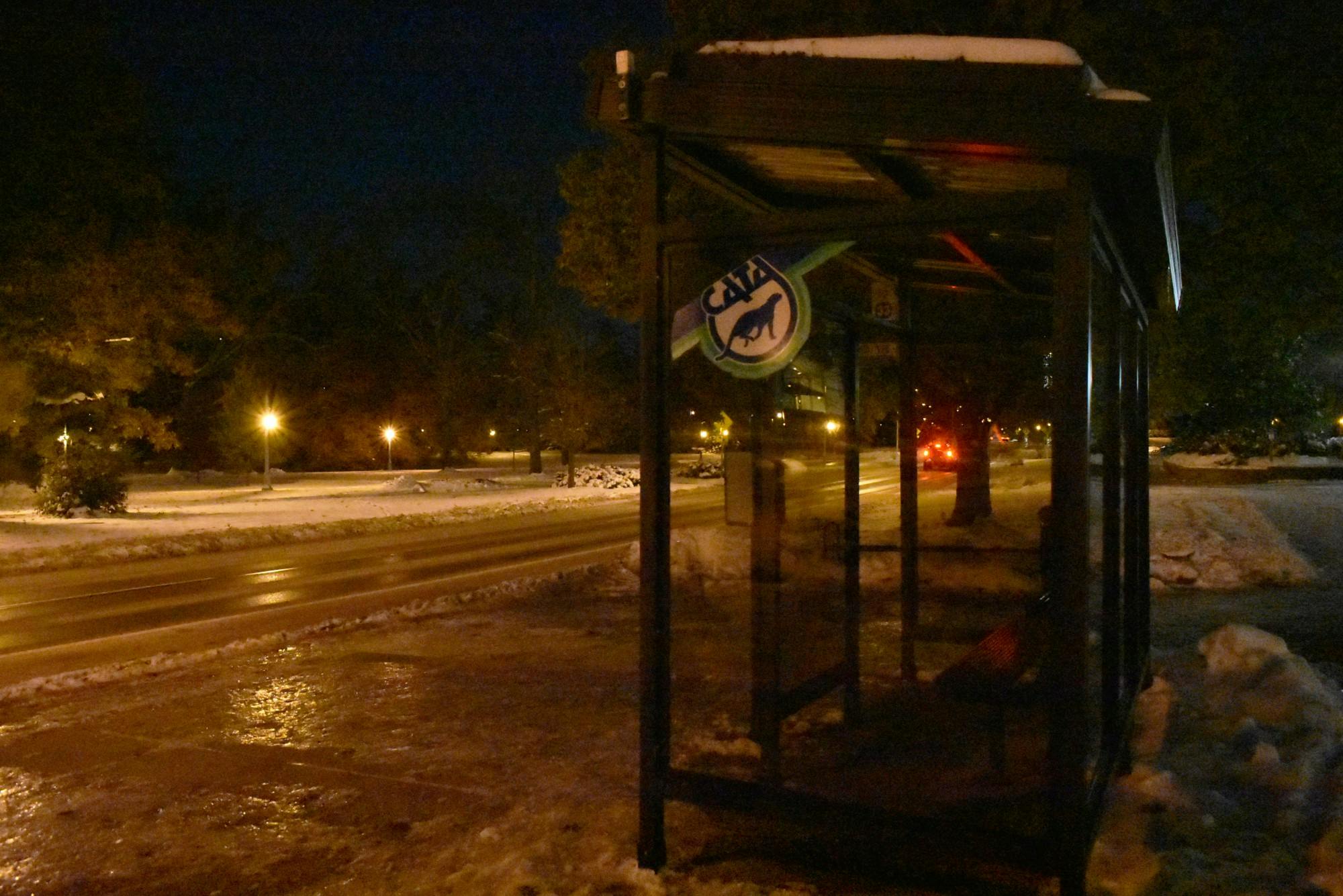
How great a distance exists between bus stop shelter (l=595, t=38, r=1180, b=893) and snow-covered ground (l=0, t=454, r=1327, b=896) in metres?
0.33

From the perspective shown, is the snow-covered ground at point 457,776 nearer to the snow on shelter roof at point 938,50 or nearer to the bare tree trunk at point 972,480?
the snow on shelter roof at point 938,50

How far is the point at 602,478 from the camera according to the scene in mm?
43969

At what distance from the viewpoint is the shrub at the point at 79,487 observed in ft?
89.1

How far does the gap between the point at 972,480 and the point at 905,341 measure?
11.3m

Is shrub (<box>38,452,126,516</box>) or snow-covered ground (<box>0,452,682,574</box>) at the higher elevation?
shrub (<box>38,452,126,516</box>)

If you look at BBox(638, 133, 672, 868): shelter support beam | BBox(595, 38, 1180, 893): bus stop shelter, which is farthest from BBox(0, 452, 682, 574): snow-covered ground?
BBox(638, 133, 672, 868): shelter support beam

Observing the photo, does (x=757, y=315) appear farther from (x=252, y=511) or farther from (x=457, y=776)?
(x=252, y=511)

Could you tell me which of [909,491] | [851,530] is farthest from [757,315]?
[909,491]

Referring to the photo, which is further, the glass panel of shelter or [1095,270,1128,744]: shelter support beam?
[1095,270,1128,744]: shelter support beam

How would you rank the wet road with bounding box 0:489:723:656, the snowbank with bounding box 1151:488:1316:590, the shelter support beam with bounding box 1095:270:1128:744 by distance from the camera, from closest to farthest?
the shelter support beam with bounding box 1095:270:1128:744 → the wet road with bounding box 0:489:723:656 → the snowbank with bounding box 1151:488:1316:590

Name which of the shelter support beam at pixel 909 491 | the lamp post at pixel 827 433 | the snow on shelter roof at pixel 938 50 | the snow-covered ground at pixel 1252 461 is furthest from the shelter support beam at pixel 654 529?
the snow-covered ground at pixel 1252 461

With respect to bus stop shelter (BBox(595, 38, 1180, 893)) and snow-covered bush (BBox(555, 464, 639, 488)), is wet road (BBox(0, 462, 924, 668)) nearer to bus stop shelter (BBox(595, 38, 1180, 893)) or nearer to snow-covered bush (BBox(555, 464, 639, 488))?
bus stop shelter (BBox(595, 38, 1180, 893))

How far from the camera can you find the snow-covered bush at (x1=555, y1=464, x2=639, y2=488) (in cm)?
4228

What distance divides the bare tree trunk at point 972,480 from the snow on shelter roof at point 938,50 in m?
14.0
